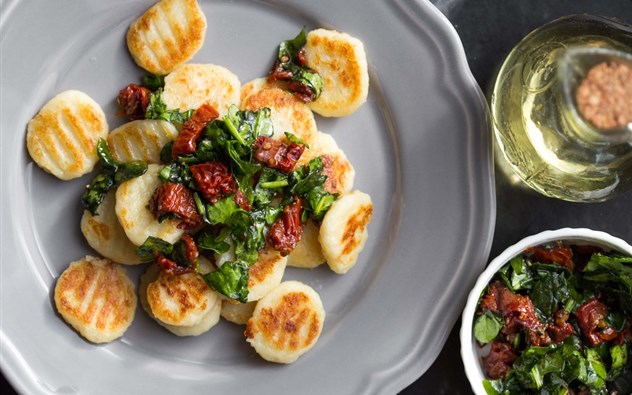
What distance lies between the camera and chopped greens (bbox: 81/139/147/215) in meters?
3.02

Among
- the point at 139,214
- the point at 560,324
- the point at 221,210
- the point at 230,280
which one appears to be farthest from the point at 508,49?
the point at 139,214

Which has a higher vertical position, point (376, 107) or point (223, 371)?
point (376, 107)

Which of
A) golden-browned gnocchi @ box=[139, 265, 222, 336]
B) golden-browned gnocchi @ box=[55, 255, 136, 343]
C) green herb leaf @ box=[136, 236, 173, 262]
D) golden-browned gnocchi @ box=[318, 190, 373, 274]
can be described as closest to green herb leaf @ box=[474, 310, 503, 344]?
golden-browned gnocchi @ box=[318, 190, 373, 274]

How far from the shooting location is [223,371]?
3.30 metres

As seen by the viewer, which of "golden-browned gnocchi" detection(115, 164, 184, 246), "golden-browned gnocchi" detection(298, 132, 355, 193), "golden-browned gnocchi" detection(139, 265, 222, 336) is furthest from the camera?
"golden-browned gnocchi" detection(298, 132, 355, 193)

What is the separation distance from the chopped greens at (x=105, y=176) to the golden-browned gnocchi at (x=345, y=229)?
747 mm

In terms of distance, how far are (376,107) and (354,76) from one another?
0.22 meters

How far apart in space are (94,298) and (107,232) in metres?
0.27

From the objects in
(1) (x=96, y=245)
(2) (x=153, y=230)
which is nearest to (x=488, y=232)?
(2) (x=153, y=230)

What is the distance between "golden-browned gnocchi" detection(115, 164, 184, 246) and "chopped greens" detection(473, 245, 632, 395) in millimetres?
1295

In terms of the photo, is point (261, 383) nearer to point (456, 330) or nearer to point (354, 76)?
point (456, 330)

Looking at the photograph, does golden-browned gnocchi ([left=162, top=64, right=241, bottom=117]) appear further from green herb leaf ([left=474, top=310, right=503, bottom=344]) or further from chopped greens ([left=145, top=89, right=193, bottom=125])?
green herb leaf ([left=474, top=310, right=503, bottom=344])

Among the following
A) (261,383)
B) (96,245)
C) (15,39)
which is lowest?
(261,383)

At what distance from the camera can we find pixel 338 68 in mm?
3229
